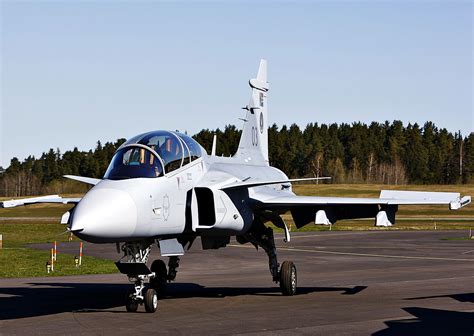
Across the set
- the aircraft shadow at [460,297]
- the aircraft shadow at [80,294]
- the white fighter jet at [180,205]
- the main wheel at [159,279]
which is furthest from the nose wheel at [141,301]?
the aircraft shadow at [460,297]

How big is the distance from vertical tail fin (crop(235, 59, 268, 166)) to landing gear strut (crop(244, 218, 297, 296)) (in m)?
2.18

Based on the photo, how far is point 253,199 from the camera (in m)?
19.0

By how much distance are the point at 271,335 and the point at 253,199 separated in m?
6.35

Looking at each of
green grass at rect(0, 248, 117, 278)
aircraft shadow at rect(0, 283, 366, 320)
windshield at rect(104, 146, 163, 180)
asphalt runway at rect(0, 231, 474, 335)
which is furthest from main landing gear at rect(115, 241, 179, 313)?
green grass at rect(0, 248, 117, 278)

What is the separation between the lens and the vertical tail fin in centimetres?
2256

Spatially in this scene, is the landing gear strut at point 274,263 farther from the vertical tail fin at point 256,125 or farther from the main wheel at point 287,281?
the vertical tail fin at point 256,125

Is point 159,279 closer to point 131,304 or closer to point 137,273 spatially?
point 131,304

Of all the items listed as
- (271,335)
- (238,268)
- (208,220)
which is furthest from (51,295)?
(238,268)

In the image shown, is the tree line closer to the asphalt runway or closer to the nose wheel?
the asphalt runway

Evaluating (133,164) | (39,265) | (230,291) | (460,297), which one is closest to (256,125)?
(230,291)

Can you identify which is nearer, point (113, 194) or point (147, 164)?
point (113, 194)

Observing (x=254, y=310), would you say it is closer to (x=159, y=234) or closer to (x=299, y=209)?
(x=159, y=234)

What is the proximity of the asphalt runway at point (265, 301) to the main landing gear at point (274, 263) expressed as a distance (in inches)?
13.5

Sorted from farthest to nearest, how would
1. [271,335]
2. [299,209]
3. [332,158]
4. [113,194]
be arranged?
1. [332,158]
2. [299,209]
3. [113,194]
4. [271,335]
